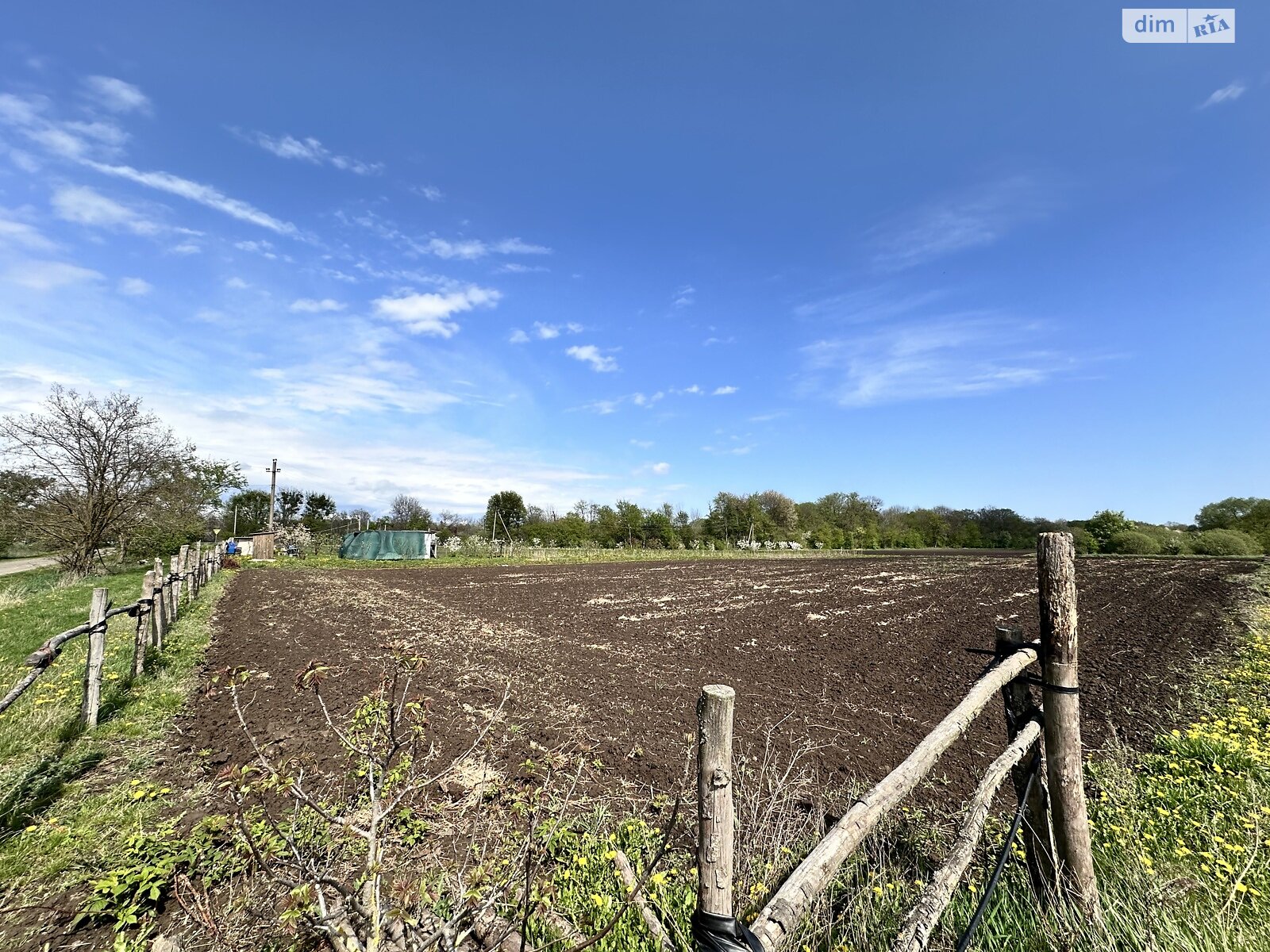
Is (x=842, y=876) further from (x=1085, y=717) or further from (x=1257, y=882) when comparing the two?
(x=1085, y=717)

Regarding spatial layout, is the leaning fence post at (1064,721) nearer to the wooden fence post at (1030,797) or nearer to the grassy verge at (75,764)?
the wooden fence post at (1030,797)

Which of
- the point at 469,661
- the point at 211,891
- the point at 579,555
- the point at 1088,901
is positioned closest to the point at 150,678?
the point at 469,661

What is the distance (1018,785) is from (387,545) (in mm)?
38289

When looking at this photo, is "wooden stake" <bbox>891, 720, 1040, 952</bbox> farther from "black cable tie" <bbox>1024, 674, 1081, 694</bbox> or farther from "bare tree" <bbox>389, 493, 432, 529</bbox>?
"bare tree" <bbox>389, 493, 432, 529</bbox>

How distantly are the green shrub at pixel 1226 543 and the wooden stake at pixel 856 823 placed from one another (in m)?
60.2

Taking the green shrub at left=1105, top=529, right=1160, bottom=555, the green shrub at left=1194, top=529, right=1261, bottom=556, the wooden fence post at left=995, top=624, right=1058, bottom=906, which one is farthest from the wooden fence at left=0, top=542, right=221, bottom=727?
the green shrub at left=1105, top=529, right=1160, bottom=555

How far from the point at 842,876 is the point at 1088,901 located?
44.5 inches

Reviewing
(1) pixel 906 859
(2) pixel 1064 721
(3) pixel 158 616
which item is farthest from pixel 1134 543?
(3) pixel 158 616

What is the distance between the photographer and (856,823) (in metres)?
1.93

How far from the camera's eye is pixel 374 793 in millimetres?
1918

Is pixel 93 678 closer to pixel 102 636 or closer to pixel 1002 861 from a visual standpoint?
pixel 102 636

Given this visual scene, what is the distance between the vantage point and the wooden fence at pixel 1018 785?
4.96 feet

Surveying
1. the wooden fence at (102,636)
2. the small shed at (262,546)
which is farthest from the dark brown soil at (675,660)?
the small shed at (262,546)

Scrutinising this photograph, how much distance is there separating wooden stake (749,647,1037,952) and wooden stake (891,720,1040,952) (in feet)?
0.79
